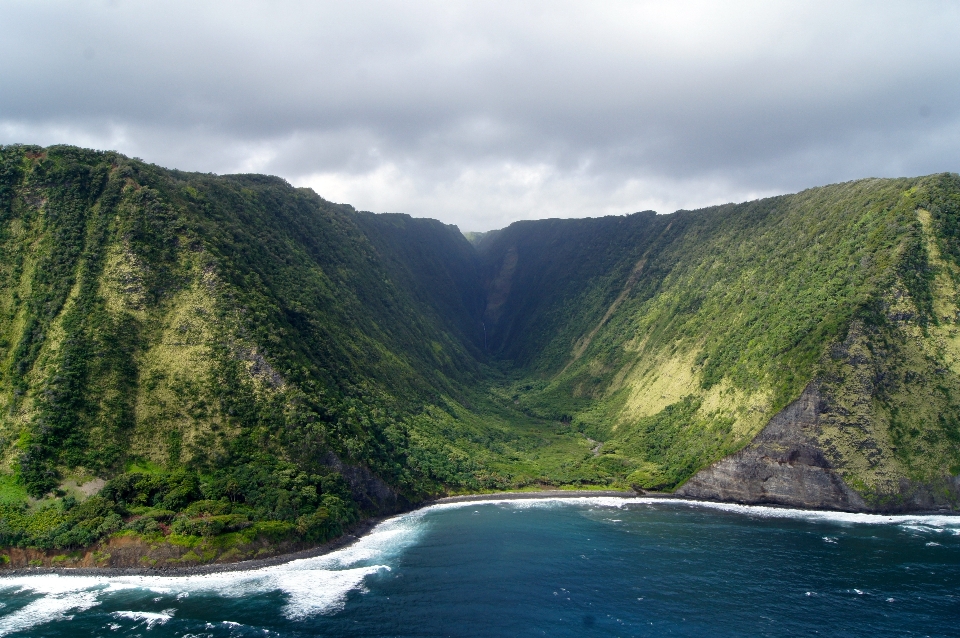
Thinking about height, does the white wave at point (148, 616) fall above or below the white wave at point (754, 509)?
above

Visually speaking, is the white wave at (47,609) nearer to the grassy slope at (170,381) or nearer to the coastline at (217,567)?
the coastline at (217,567)

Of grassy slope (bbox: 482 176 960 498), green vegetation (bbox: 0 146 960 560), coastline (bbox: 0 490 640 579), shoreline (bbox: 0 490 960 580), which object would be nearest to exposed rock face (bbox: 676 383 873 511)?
shoreline (bbox: 0 490 960 580)

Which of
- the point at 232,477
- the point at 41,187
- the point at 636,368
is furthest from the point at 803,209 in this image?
the point at 41,187

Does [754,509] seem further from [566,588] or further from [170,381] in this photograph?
[170,381]

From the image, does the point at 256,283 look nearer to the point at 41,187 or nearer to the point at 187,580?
the point at 41,187

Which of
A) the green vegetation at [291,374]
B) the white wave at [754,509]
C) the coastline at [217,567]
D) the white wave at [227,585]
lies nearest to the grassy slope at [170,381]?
the green vegetation at [291,374]

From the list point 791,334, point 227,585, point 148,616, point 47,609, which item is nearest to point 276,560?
point 227,585
